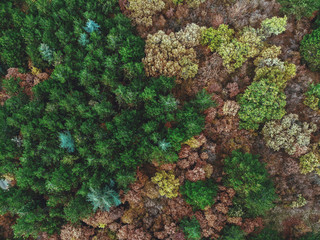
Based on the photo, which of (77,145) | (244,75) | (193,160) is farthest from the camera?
(244,75)

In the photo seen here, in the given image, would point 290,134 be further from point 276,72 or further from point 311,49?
point 311,49

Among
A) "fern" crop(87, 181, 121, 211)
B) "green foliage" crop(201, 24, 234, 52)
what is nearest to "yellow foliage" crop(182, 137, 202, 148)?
"fern" crop(87, 181, 121, 211)

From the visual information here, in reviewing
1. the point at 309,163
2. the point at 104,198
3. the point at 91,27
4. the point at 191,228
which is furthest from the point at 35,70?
the point at 309,163

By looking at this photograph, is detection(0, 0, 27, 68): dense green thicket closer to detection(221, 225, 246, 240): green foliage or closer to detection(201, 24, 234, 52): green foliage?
detection(201, 24, 234, 52): green foliage

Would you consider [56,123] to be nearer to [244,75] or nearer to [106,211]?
[106,211]

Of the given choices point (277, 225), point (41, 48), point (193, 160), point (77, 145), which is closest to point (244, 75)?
point (193, 160)

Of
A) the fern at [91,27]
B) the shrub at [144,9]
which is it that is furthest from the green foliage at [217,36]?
the fern at [91,27]
